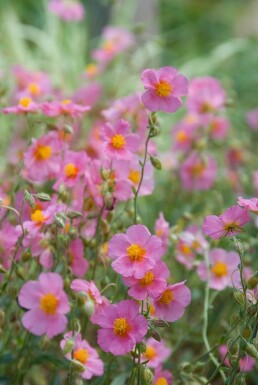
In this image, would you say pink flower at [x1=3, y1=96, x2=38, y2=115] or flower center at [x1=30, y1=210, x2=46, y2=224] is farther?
pink flower at [x1=3, y1=96, x2=38, y2=115]

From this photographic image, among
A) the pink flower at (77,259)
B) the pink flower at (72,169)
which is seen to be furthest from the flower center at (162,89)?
the pink flower at (77,259)

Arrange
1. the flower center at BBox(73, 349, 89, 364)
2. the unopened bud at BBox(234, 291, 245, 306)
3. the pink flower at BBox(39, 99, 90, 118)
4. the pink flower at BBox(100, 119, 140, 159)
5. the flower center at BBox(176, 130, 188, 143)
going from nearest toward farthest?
1. the unopened bud at BBox(234, 291, 245, 306)
2. the flower center at BBox(73, 349, 89, 364)
3. the pink flower at BBox(100, 119, 140, 159)
4. the pink flower at BBox(39, 99, 90, 118)
5. the flower center at BBox(176, 130, 188, 143)

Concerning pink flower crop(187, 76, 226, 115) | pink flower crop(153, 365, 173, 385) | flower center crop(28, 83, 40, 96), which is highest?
flower center crop(28, 83, 40, 96)

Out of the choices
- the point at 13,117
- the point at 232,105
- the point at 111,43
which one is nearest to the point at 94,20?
the point at 111,43

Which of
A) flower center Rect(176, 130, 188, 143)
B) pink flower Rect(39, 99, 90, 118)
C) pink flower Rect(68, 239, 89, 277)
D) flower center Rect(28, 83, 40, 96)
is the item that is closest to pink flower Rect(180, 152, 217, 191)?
flower center Rect(176, 130, 188, 143)

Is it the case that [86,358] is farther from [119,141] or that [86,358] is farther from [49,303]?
[119,141]

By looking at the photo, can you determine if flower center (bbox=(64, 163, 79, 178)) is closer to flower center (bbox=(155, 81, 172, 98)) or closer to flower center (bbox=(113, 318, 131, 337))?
flower center (bbox=(155, 81, 172, 98))

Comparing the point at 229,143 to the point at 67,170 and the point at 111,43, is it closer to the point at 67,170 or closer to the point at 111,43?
the point at 111,43
